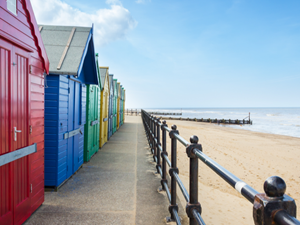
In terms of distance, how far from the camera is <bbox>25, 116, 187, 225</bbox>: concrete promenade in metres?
3.03

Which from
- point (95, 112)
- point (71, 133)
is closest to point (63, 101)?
point (71, 133)

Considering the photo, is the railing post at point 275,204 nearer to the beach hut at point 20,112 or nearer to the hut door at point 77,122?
the beach hut at point 20,112

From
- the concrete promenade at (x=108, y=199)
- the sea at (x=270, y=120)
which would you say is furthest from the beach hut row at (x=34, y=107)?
the sea at (x=270, y=120)

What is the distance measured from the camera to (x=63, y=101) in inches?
164

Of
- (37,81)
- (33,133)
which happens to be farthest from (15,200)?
(37,81)

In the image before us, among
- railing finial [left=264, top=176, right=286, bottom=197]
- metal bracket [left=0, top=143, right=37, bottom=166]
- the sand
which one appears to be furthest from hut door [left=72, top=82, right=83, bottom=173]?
railing finial [left=264, top=176, right=286, bottom=197]

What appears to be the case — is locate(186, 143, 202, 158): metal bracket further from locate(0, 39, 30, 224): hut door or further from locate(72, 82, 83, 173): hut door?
locate(72, 82, 83, 173): hut door

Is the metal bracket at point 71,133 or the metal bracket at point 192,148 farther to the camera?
the metal bracket at point 71,133

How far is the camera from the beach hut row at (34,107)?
2.50 meters

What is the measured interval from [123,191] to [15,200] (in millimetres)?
1865

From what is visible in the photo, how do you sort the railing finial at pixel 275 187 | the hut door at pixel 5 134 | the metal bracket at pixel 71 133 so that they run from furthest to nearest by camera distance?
the metal bracket at pixel 71 133 < the hut door at pixel 5 134 < the railing finial at pixel 275 187

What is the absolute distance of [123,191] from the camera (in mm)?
4004

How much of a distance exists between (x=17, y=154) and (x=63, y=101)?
5.49ft

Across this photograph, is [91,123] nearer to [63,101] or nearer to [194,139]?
[63,101]
